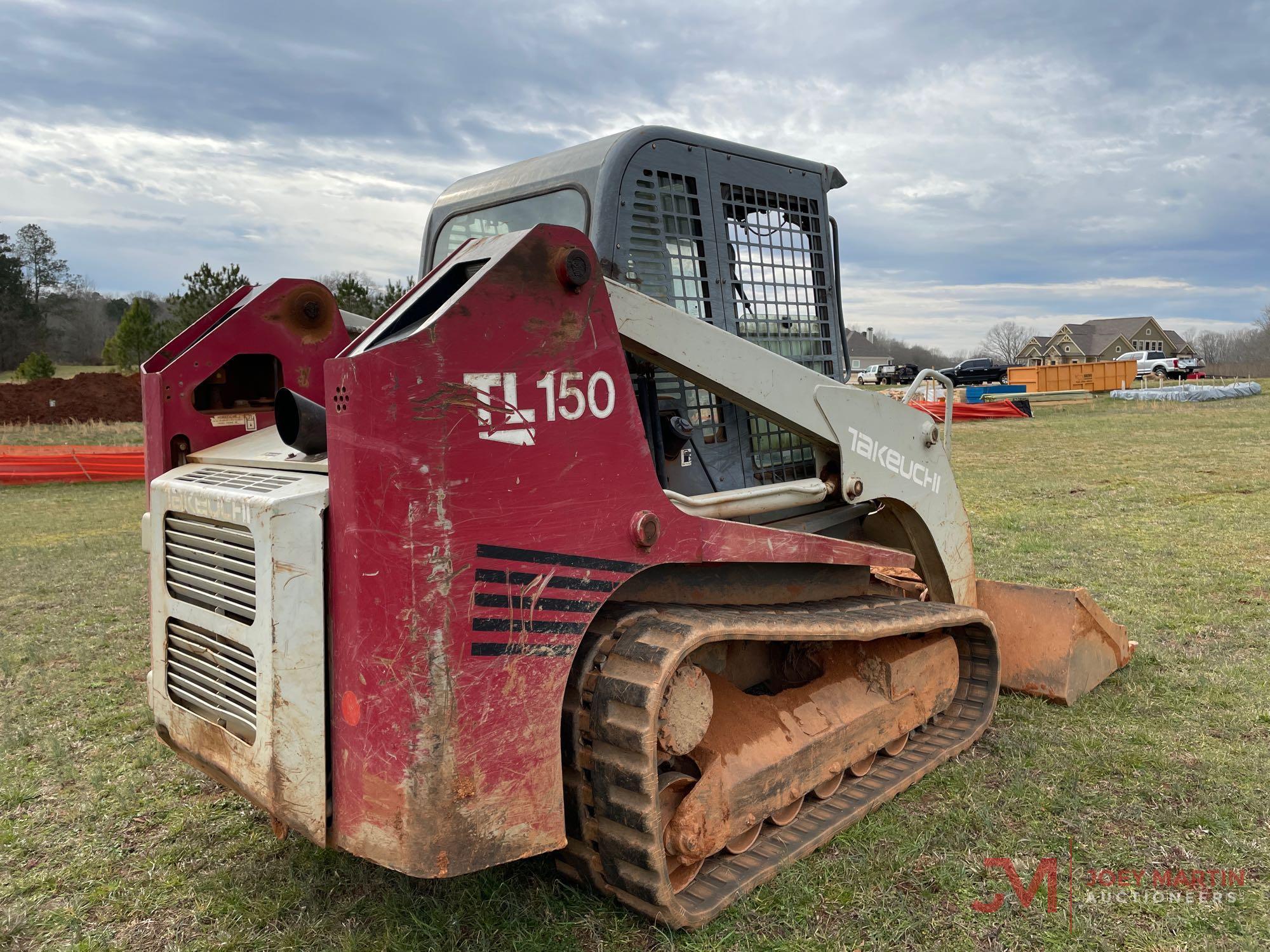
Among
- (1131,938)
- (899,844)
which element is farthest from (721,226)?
(1131,938)

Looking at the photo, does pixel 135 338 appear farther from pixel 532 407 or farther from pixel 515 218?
pixel 532 407

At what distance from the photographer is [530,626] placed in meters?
2.58

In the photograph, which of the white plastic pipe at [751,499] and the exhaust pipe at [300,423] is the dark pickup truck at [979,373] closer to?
the white plastic pipe at [751,499]

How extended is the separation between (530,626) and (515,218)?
194 centimetres

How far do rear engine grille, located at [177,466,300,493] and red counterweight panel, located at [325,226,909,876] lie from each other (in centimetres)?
39

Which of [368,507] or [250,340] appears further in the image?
[250,340]

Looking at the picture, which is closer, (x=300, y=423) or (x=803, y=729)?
(x=300, y=423)

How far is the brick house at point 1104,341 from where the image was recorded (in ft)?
300

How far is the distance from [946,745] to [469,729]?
2490 mm

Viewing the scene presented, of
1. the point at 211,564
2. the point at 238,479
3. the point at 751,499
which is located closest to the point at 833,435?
the point at 751,499

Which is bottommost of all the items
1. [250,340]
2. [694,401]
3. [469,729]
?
[469,729]

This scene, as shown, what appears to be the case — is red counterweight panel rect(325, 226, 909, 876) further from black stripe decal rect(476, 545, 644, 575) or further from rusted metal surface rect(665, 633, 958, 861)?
rusted metal surface rect(665, 633, 958, 861)

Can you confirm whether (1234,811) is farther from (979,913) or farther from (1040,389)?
(1040,389)

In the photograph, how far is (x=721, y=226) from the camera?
3758 mm
